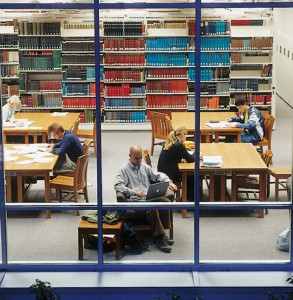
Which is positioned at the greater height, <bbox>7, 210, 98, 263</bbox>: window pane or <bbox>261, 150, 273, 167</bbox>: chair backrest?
<bbox>261, 150, 273, 167</bbox>: chair backrest

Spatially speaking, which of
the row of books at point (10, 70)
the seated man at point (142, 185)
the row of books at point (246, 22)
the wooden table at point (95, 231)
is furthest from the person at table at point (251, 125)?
the row of books at point (10, 70)

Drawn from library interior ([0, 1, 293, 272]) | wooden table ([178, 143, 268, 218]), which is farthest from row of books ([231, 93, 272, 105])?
wooden table ([178, 143, 268, 218])

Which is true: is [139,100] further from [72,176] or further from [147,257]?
[147,257]

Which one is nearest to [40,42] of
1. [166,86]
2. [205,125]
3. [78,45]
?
[78,45]

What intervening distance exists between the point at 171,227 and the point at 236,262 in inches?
76.5

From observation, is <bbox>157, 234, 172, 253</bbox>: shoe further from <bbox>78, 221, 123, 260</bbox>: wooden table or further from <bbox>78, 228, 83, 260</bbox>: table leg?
<bbox>78, 228, 83, 260</bbox>: table leg

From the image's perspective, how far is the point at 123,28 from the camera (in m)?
13.8

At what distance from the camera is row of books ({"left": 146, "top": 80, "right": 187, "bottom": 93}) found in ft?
46.2

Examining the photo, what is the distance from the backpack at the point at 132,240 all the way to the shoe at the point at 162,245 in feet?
→ 0.56

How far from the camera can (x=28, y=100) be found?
1398 centimetres

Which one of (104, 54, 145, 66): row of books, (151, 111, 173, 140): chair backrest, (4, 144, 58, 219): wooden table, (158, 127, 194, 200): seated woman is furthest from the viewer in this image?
(104, 54, 145, 66): row of books

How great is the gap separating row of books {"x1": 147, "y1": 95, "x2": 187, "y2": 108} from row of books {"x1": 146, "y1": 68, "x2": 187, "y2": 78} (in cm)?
42

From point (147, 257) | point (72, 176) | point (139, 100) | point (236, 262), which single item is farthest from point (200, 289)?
point (139, 100)

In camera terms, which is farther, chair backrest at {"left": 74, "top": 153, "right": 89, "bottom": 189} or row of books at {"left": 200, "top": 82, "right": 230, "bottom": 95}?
row of books at {"left": 200, "top": 82, "right": 230, "bottom": 95}
